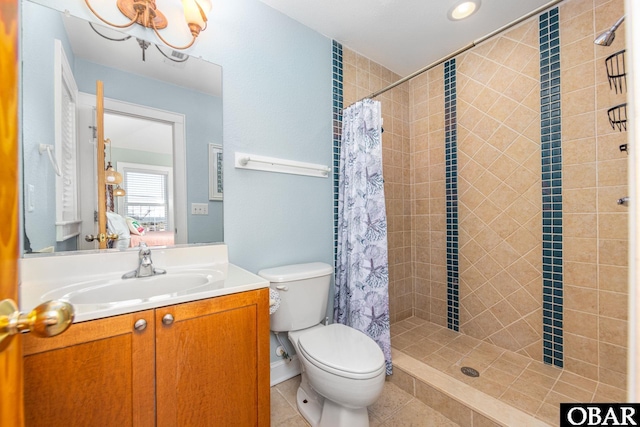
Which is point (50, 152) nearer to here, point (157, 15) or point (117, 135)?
point (117, 135)

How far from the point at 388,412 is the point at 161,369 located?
48.1 inches

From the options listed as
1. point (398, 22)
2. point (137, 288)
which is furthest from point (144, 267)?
point (398, 22)

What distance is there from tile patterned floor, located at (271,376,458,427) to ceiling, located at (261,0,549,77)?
2372mm

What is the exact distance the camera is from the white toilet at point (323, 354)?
1140mm

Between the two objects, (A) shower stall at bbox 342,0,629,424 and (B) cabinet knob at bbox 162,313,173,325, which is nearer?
(B) cabinet knob at bbox 162,313,173,325

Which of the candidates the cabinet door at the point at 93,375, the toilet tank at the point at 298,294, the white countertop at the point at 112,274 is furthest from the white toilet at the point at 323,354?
the cabinet door at the point at 93,375

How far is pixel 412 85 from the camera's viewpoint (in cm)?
253

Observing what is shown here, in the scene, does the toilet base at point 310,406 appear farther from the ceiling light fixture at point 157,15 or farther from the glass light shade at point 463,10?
the glass light shade at point 463,10

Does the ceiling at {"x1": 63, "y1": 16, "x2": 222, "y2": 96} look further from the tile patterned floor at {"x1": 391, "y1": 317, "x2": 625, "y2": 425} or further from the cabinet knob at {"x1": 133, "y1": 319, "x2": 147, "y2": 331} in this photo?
the tile patterned floor at {"x1": 391, "y1": 317, "x2": 625, "y2": 425}

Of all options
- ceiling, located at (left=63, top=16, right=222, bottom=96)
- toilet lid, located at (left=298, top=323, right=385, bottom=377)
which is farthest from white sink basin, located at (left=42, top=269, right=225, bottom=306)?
ceiling, located at (left=63, top=16, right=222, bottom=96)

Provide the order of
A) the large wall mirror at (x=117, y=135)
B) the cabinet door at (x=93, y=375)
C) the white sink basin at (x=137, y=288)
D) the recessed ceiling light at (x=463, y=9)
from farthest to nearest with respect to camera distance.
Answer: the recessed ceiling light at (x=463, y=9) < the large wall mirror at (x=117, y=135) < the white sink basin at (x=137, y=288) < the cabinet door at (x=93, y=375)

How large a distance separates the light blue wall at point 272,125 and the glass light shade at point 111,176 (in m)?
0.38

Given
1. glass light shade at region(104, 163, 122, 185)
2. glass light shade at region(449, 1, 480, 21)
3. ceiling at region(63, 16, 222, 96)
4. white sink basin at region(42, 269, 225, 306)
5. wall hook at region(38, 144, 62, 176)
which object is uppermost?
glass light shade at region(449, 1, 480, 21)

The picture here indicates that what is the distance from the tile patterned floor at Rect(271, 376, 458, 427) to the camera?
4.49ft
